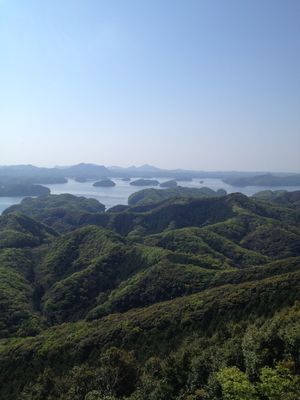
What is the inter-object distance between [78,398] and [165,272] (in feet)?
195

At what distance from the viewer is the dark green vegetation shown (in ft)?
123

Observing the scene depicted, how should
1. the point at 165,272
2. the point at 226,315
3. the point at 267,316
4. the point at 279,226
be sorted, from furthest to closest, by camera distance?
the point at 279,226 < the point at 165,272 < the point at 226,315 < the point at 267,316

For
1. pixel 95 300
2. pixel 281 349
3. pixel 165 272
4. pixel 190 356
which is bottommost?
pixel 95 300

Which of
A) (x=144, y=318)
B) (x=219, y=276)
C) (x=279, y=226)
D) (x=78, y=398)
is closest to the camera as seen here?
(x=78, y=398)

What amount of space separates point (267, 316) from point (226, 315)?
7.65 m

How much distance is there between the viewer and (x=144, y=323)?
221 feet

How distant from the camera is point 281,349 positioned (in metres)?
36.8

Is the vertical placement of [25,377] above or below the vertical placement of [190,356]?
below

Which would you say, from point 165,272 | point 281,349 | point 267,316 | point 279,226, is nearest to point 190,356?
point 281,349

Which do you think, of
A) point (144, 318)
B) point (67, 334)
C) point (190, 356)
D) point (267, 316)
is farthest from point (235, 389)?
point (67, 334)

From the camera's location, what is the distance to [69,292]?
10544 cm

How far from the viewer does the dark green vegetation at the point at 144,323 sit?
37438mm

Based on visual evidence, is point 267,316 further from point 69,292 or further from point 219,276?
point 69,292

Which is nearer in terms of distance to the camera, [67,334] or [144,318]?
[144,318]
